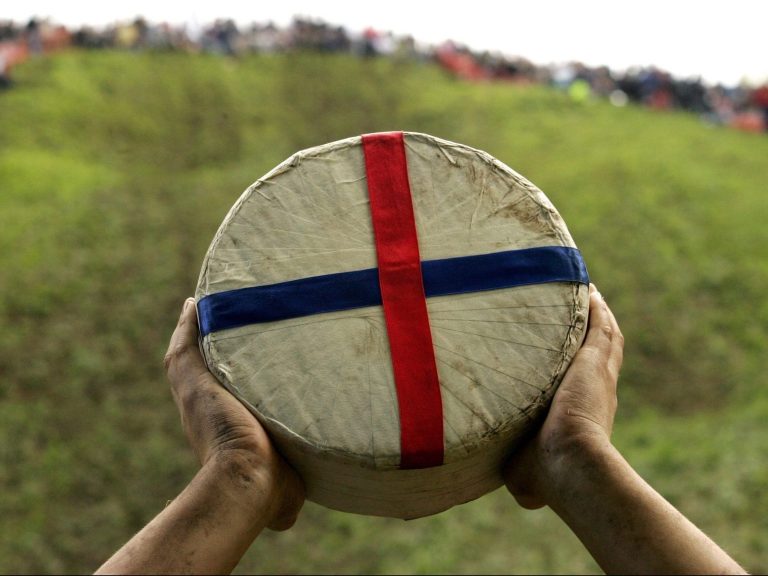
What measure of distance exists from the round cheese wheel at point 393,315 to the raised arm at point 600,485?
0.05 m

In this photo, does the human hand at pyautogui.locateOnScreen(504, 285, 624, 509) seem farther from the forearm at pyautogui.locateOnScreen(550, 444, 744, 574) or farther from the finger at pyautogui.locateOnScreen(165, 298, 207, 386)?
the finger at pyautogui.locateOnScreen(165, 298, 207, 386)

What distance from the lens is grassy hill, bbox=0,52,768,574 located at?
12.8 ft

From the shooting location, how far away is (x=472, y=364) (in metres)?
1.39

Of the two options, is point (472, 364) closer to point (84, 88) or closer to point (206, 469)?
point (206, 469)

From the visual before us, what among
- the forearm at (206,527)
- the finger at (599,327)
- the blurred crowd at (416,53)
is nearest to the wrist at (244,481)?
the forearm at (206,527)

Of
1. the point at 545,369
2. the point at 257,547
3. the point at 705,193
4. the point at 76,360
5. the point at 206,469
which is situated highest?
the point at 545,369

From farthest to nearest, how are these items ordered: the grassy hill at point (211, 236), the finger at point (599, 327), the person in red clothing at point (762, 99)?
1. the person in red clothing at point (762, 99)
2. the grassy hill at point (211, 236)
3. the finger at point (599, 327)

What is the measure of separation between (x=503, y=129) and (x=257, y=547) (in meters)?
8.32

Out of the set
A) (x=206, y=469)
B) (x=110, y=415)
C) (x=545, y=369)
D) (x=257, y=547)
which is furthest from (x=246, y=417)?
(x=110, y=415)

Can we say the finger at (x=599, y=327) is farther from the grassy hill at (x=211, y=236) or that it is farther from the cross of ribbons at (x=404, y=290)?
the grassy hill at (x=211, y=236)

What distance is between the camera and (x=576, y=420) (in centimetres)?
127

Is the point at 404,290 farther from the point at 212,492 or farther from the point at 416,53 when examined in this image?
the point at 416,53

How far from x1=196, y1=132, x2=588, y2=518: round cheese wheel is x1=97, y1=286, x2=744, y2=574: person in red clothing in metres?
0.05

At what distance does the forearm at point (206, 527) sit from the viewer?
41.3 inches
